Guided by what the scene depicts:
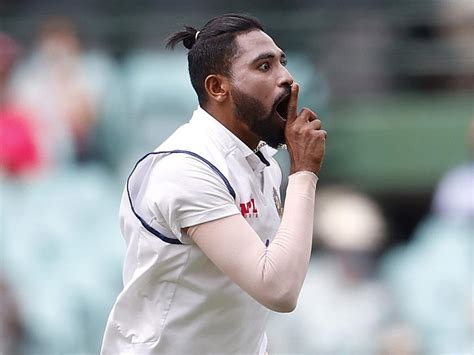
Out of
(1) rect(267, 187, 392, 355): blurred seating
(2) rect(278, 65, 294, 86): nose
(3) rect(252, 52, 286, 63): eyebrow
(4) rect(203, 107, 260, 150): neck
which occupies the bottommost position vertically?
(1) rect(267, 187, 392, 355): blurred seating

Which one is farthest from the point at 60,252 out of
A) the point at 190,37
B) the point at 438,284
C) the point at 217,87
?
the point at 217,87

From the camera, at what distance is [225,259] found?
13.6ft

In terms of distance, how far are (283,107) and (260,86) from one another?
0.37ft

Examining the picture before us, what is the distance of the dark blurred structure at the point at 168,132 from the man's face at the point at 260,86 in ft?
14.9

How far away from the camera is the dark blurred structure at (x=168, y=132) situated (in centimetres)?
905

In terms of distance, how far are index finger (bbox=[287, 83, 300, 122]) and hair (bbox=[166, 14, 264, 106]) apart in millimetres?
230

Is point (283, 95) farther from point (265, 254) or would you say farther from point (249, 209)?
point (265, 254)

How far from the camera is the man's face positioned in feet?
14.3

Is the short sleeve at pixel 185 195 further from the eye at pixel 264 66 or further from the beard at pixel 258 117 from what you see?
the eye at pixel 264 66

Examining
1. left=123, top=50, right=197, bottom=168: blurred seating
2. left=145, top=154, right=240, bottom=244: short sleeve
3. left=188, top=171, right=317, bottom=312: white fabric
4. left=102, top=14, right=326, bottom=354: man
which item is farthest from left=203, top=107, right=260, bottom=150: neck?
left=123, top=50, right=197, bottom=168: blurred seating

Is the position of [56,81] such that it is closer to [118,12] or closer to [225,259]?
[118,12]

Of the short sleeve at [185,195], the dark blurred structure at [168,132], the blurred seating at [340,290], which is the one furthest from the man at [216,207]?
the dark blurred structure at [168,132]

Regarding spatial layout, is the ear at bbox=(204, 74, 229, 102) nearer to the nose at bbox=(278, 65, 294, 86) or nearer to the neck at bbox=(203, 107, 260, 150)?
the neck at bbox=(203, 107, 260, 150)

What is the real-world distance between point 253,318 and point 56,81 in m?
5.45
